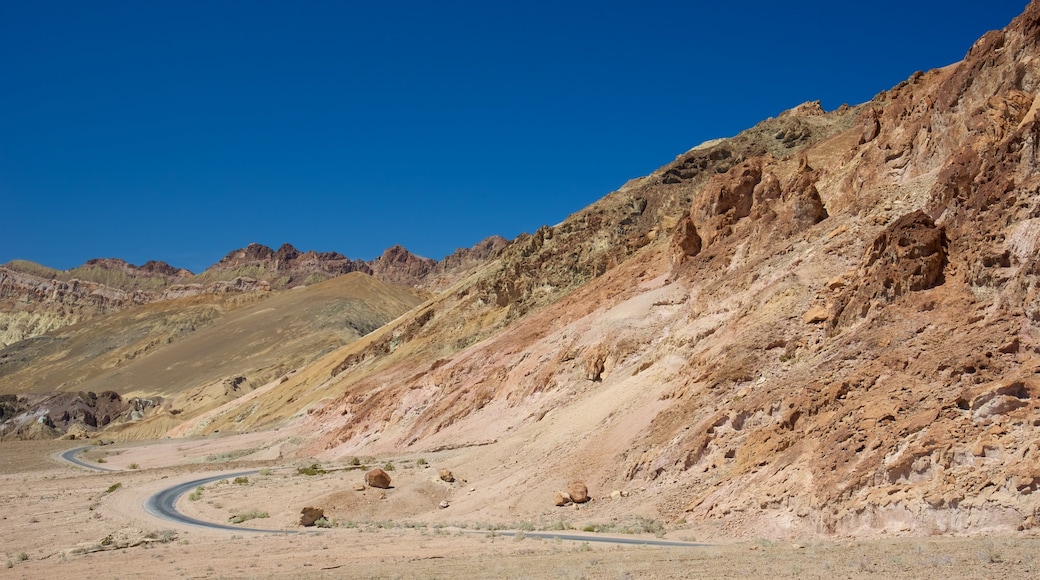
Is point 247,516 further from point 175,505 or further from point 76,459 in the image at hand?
point 76,459

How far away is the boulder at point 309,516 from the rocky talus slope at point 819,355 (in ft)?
20.5

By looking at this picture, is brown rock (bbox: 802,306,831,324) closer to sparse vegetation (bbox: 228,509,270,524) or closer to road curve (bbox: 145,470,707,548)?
road curve (bbox: 145,470,707,548)

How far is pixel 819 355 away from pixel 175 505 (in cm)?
2512

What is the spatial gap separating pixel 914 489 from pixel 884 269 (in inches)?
371

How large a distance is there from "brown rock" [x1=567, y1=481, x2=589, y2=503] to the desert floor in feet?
1.17

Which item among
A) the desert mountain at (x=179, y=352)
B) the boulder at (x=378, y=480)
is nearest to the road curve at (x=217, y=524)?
the boulder at (x=378, y=480)

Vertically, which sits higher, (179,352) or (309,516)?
(179,352)

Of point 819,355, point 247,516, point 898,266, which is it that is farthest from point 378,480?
point 898,266

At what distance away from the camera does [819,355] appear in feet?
77.9

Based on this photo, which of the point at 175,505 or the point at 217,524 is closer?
the point at 217,524

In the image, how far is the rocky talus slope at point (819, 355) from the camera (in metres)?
17.0

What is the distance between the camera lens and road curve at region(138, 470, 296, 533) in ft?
86.8

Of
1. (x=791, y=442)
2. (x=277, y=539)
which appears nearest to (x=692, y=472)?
(x=791, y=442)

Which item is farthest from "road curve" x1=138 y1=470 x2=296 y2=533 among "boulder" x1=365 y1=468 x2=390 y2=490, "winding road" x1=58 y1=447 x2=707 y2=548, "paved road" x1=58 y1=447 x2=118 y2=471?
"paved road" x1=58 y1=447 x2=118 y2=471
